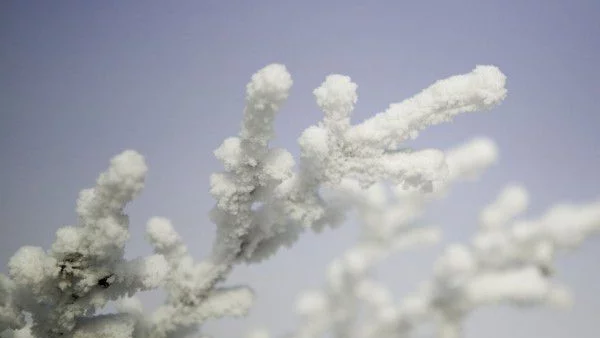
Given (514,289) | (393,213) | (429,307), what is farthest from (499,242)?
(393,213)

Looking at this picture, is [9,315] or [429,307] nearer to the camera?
[9,315]

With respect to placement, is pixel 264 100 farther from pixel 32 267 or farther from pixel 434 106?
pixel 32 267

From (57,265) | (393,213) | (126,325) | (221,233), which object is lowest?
(126,325)

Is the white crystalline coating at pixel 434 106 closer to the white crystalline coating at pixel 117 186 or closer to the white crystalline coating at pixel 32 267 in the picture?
the white crystalline coating at pixel 117 186

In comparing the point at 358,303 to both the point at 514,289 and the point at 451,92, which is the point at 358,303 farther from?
the point at 451,92

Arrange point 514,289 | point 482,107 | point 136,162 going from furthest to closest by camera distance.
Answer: point 514,289
point 482,107
point 136,162

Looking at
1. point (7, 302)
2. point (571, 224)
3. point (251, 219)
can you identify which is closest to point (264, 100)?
point (251, 219)

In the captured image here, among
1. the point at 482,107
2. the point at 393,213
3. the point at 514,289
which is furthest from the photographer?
the point at 393,213
